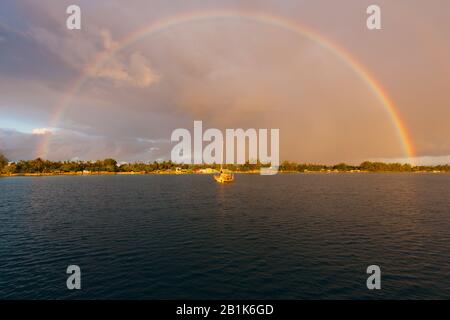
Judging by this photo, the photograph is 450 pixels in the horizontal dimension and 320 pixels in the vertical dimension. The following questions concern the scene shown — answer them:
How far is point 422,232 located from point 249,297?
4161cm

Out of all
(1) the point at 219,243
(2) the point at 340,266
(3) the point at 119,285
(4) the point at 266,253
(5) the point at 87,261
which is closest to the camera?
(3) the point at 119,285

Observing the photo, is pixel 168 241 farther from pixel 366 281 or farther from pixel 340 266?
pixel 366 281

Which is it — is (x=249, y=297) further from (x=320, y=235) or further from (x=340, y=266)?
(x=320, y=235)

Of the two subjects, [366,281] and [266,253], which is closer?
[366,281]

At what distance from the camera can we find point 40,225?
52438mm

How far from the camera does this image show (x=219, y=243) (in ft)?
129

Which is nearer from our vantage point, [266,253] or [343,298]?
[343,298]

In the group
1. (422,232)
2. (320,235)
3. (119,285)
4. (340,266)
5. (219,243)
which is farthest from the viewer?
(422,232)

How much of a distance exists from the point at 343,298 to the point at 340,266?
311 inches

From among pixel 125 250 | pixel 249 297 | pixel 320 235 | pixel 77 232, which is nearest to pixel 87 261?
pixel 125 250

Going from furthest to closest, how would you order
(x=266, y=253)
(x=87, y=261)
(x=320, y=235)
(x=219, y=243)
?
(x=320, y=235)
(x=219, y=243)
(x=266, y=253)
(x=87, y=261)

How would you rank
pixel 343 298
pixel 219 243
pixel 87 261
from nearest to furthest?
1. pixel 343 298
2. pixel 87 261
3. pixel 219 243

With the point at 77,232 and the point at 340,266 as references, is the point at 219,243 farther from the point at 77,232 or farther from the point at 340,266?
the point at 77,232

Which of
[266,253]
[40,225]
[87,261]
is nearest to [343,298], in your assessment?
[266,253]
